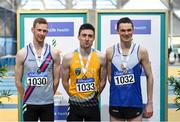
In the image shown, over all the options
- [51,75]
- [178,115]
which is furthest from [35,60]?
[178,115]

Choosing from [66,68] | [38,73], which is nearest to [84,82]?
[66,68]

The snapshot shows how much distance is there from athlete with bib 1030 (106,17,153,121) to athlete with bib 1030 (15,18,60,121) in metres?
0.65

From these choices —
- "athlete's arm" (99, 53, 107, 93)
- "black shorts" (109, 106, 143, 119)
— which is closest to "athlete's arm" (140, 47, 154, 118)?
"black shorts" (109, 106, 143, 119)

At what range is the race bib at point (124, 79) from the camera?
13.2ft

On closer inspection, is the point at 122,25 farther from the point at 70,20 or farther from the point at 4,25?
the point at 4,25

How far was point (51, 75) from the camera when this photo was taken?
4.15 m

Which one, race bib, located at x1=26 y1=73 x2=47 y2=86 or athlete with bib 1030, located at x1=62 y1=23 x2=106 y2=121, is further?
race bib, located at x1=26 y1=73 x2=47 y2=86

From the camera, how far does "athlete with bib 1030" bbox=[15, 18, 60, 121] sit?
13.4 ft

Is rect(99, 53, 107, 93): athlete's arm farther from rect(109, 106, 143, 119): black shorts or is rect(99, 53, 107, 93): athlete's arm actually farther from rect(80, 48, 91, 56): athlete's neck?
rect(109, 106, 143, 119): black shorts

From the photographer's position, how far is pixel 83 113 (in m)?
3.99

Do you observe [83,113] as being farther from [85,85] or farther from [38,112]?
[38,112]

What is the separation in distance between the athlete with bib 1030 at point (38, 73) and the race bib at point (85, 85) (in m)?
0.32

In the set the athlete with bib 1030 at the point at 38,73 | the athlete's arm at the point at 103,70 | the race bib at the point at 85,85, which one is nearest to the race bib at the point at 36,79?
the athlete with bib 1030 at the point at 38,73

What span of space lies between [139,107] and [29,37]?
191cm
